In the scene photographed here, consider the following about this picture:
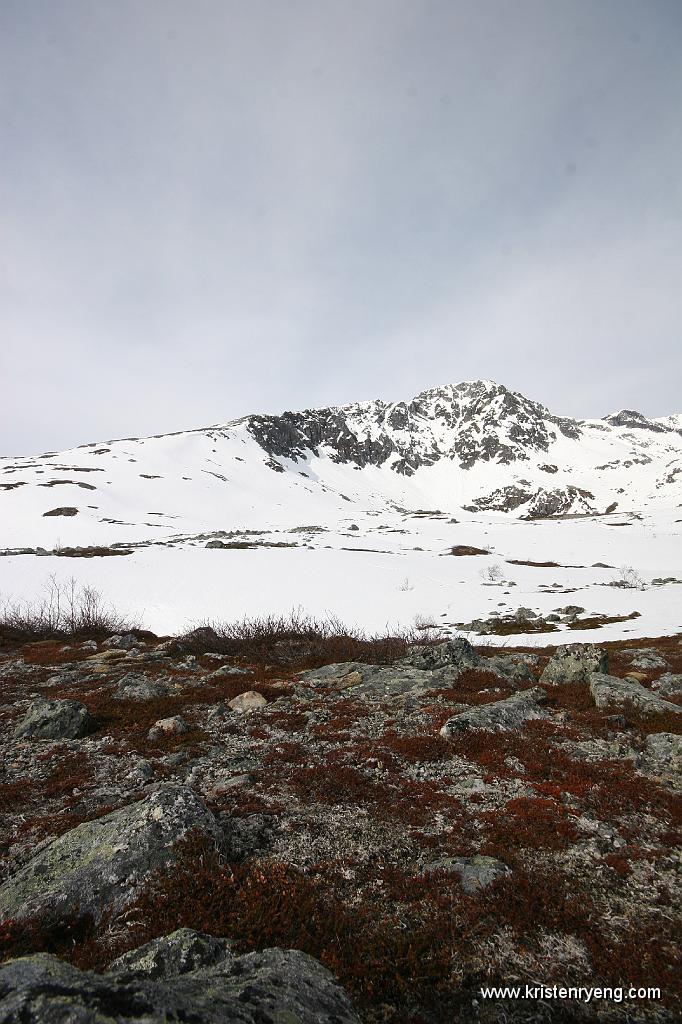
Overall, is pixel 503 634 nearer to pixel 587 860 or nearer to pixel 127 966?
pixel 587 860

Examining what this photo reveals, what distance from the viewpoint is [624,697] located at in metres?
11.3

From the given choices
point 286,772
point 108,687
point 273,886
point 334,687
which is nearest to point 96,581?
point 108,687

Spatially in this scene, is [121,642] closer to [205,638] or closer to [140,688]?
[205,638]

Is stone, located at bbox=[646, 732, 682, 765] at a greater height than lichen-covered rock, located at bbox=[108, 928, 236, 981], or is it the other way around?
lichen-covered rock, located at bbox=[108, 928, 236, 981]

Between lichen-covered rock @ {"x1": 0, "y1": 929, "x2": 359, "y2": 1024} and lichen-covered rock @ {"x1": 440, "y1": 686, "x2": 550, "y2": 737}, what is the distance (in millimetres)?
6547

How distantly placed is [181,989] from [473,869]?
3.73 m

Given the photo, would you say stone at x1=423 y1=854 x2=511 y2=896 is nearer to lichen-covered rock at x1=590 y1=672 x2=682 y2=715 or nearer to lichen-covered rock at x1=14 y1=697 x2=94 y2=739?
lichen-covered rock at x1=590 y1=672 x2=682 y2=715

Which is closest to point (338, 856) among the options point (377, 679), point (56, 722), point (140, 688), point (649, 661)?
point (56, 722)

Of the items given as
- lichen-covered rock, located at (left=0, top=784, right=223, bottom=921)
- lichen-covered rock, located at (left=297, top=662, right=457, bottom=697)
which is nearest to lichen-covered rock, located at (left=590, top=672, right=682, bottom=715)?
lichen-covered rock, located at (left=297, top=662, right=457, bottom=697)

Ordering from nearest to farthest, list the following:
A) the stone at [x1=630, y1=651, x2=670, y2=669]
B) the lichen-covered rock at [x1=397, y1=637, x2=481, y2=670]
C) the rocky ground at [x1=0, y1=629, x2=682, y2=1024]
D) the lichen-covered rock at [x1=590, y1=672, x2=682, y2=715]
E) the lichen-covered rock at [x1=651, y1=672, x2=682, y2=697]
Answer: the rocky ground at [x1=0, y1=629, x2=682, y2=1024], the lichen-covered rock at [x1=590, y1=672, x2=682, y2=715], the lichen-covered rock at [x1=651, y1=672, x2=682, y2=697], the lichen-covered rock at [x1=397, y1=637, x2=481, y2=670], the stone at [x1=630, y1=651, x2=670, y2=669]

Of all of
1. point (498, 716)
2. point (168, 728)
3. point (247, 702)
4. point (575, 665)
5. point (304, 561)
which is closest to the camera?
point (168, 728)

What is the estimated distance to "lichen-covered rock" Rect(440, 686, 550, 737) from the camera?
971 centimetres

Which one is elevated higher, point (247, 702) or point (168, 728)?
point (168, 728)

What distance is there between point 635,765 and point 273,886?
23.0 ft
